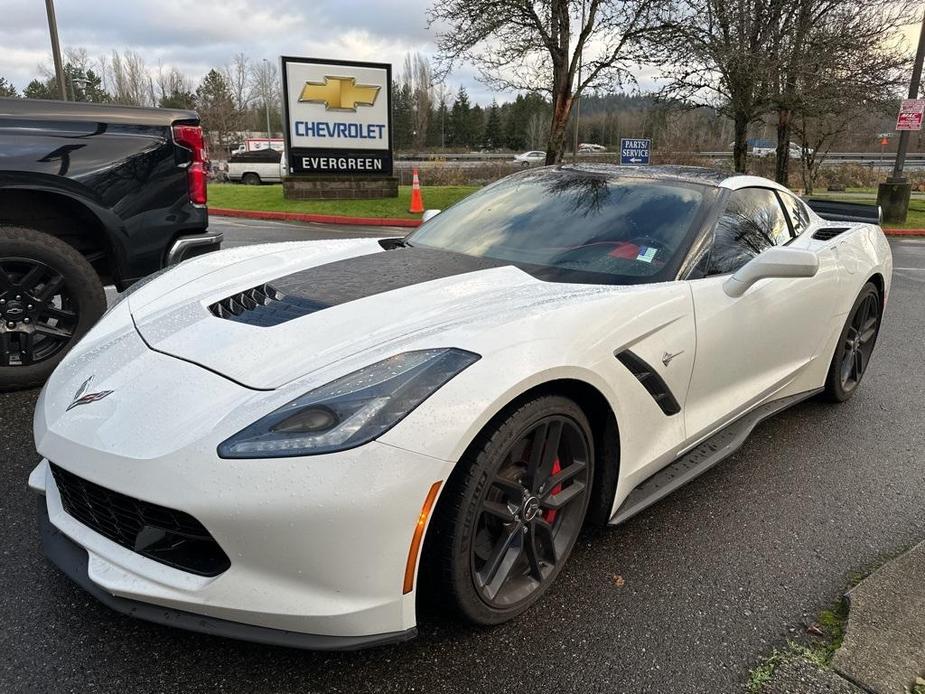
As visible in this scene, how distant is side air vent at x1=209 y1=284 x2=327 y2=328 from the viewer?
7.08 feet

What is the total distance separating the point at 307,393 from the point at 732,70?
15.2 meters

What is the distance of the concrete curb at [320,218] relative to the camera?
13312 millimetres

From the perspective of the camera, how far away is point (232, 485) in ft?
5.01

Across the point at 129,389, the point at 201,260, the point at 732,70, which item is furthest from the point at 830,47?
the point at 129,389

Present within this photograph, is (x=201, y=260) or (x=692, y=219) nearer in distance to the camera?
(x=692, y=219)

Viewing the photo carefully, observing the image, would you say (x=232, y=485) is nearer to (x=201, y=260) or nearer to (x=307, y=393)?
(x=307, y=393)

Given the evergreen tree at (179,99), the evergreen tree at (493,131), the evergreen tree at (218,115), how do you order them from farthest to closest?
the evergreen tree at (493,131)
the evergreen tree at (179,99)
the evergreen tree at (218,115)

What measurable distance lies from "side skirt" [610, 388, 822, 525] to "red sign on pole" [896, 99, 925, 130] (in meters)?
13.9

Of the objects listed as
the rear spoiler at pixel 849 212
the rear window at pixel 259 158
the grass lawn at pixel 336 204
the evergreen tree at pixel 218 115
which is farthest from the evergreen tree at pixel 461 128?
the rear spoiler at pixel 849 212

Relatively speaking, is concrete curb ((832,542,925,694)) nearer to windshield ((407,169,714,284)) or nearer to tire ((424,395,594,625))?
tire ((424,395,594,625))

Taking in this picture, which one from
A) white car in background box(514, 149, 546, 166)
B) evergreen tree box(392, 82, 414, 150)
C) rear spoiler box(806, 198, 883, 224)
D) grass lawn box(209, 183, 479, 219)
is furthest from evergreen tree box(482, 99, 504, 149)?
rear spoiler box(806, 198, 883, 224)

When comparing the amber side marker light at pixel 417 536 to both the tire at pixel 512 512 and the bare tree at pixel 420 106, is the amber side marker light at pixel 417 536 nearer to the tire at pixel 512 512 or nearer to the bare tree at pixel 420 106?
the tire at pixel 512 512

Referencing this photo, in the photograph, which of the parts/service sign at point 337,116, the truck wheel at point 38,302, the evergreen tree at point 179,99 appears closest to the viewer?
the truck wheel at point 38,302

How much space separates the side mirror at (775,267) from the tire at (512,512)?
39.0 inches
